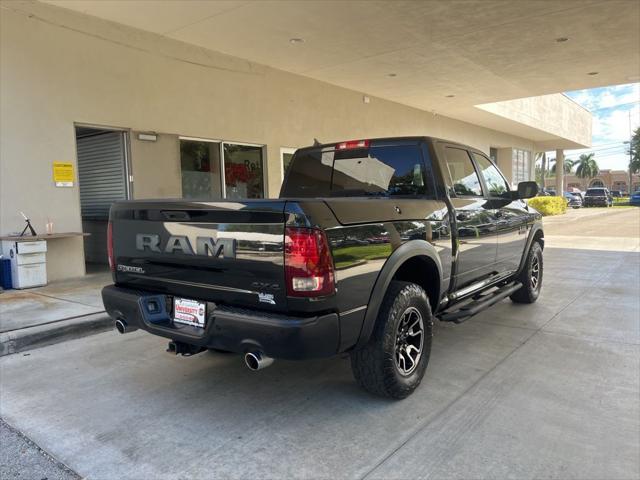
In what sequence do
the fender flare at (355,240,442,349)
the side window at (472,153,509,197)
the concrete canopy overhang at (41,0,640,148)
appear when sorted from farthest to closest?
the concrete canopy overhang at (41,0,640,148), the side window at (472,153,509,197), the fender flare at (355,240,442,349)

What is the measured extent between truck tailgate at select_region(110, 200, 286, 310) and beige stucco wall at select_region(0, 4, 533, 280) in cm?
472

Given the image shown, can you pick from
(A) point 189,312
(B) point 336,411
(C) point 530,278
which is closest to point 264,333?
(A) point 189,312

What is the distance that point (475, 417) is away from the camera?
3205 mm

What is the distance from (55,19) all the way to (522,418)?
8235mm

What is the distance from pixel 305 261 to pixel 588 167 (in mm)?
114003

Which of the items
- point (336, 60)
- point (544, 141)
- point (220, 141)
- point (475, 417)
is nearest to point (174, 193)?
point (220, 141)

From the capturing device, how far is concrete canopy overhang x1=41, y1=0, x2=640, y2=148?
7.78 meters

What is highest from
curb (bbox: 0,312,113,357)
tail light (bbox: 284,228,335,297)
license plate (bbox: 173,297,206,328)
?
tail light (bbox: 284,228,335,297)

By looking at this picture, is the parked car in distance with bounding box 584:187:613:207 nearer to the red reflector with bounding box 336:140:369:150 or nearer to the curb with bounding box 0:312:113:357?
the red reflector with bounding box 336:140:369:150

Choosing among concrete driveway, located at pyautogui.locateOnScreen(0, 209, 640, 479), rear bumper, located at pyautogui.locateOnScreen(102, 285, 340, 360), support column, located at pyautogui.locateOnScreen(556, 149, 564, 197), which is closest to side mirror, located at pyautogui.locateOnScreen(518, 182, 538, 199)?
concrete driveway, located at pyautogui.locateOnScreen(0, 209, 640, 479)

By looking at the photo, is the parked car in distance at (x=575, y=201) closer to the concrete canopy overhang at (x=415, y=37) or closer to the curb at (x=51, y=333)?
the concrete canopy overhang at (x=415, y=37)

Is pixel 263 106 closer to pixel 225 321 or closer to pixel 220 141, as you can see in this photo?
pixel 220 141

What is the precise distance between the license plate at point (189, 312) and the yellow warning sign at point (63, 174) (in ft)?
18.1

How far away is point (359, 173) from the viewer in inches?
172
